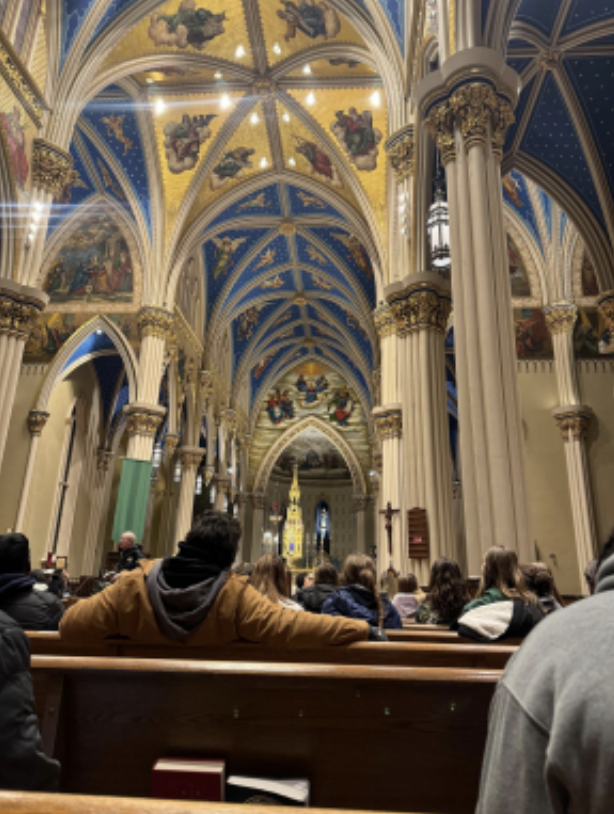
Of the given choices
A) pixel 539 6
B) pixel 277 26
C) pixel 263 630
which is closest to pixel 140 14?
pixel 277 26

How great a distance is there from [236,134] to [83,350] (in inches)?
266

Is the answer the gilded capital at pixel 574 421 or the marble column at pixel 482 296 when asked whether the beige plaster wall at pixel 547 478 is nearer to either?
the gilded capital at pixel 574 421

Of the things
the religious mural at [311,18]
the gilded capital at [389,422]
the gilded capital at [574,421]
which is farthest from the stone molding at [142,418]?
the gilded capital at [574,421]

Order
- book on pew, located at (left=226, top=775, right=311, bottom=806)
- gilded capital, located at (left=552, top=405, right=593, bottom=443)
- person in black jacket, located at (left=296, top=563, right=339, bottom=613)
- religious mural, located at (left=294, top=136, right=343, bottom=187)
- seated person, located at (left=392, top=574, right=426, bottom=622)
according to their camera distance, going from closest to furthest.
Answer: book on pew, located at (left=226, top=775, right=311, bottom=806) → person in black jacket, located at (left=296, top=563, right=339, bottom=613) → seated person, located at (left=392, top=574, right=426, bottom=622) → gilded capital, located at (left=552, top=405, right=593, bottom=443) → religious mural, located at (left=294, top=136, right=343, bottom=187)

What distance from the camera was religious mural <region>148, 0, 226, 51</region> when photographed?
40.0 feet

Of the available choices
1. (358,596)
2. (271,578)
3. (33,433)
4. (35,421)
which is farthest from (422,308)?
Answer: (33,433)

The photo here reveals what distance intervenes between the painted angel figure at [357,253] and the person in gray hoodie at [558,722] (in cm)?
1871

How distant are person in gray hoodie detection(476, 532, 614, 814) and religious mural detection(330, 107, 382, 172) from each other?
14.9m

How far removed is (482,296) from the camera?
5.74 metres

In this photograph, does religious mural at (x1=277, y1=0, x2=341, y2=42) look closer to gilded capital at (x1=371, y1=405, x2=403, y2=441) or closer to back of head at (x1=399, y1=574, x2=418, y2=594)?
gilded capital at (x1=371, y1=405, x2=403, y2=441)

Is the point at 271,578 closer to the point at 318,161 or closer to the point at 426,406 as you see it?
the point at 426,406

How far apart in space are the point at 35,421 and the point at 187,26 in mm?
9288

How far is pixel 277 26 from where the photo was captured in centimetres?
1282

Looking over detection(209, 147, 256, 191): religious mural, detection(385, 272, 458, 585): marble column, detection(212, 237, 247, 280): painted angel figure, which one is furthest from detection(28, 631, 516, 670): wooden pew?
detection(212, 237, 247, 280): painted angel figure
